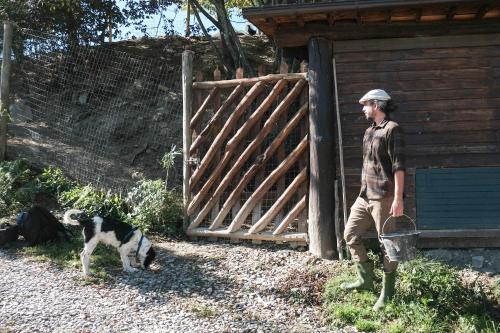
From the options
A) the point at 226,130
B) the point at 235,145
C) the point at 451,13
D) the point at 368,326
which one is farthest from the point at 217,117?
the point at 368,326

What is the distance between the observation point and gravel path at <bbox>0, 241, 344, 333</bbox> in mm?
4887

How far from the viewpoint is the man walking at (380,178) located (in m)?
4.77

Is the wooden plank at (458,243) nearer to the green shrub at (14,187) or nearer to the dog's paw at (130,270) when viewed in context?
the dog's paw at (130,270)

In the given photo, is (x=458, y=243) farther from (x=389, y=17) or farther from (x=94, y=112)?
(x=94, y=112)

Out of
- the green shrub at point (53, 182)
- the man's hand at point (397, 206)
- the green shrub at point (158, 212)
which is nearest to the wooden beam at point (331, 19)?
the man's hand at point (397, 206)

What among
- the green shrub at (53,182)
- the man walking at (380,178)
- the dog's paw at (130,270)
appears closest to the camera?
the man walking at (380,178)

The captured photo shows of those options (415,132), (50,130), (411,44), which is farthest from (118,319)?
(50,130)

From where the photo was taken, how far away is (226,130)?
731 centimetres

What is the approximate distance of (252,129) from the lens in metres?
7.33

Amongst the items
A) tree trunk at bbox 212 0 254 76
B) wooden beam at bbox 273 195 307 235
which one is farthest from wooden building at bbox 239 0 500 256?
tree trunk at bbox 212 0 254 76

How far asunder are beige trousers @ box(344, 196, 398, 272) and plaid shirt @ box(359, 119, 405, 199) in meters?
0.10

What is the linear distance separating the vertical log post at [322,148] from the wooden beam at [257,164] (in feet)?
1.08

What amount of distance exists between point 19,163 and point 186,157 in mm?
3321

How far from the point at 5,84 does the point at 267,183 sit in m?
5.23
